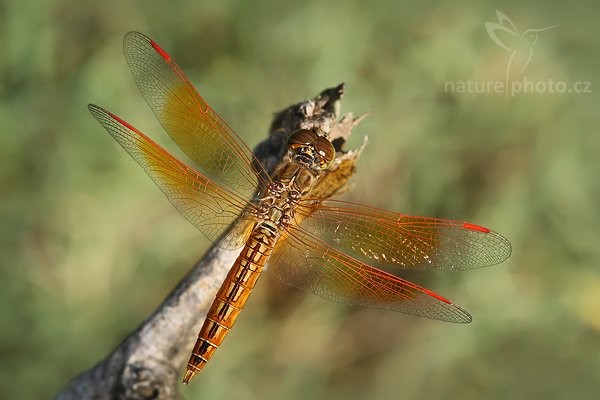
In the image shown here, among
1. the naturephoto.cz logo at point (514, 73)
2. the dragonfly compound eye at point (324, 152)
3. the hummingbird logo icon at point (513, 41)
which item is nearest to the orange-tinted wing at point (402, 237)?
the dragonfly compound eye at point (324, 152)

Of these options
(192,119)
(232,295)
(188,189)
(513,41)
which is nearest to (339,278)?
(232,295)

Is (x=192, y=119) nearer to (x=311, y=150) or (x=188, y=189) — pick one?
(x=188, y=189)

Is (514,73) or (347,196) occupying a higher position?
(514,73)

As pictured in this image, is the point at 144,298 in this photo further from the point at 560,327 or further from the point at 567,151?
the point at 567,151

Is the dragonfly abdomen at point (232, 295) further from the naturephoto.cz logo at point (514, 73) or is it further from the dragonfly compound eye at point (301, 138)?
the naturephoto.cz logo at point (514, 73)

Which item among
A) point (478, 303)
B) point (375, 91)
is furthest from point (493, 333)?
point (375, 91)

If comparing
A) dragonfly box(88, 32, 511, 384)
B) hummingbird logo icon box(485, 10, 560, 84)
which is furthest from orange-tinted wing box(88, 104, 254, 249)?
hummingbird logo icon box(485, 10, 560, 84)
